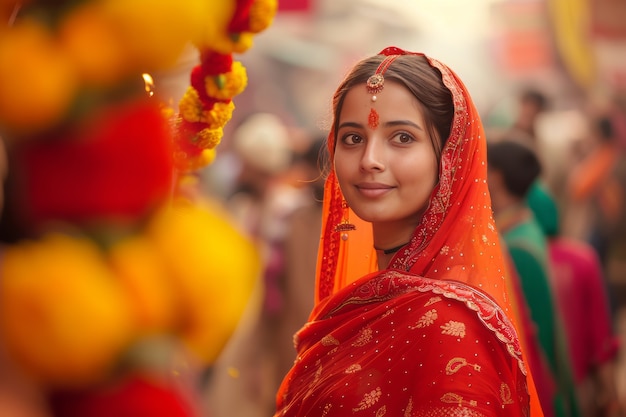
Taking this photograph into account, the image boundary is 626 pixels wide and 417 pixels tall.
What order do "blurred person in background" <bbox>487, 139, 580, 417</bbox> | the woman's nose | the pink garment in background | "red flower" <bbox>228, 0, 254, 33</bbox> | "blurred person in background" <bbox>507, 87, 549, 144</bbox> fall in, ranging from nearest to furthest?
"red flower" <bbox>228, 0, 254, 33</bbox>
the woman's nose
"blurred person in background" <bbox>487, 139, 580, 417</bbox>
the pink garment in background
"blurred person in background" <bbox>507, 87, 549, 144</bbox>

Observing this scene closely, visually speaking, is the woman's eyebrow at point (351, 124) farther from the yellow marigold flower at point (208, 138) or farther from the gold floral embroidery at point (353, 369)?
the gold floral embroidery at point (353, 369)

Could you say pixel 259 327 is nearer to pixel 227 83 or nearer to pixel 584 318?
pixel 584 318

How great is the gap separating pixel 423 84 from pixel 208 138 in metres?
0.50

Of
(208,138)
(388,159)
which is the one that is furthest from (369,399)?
(208,138)

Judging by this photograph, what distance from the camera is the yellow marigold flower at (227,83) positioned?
70.7 inches

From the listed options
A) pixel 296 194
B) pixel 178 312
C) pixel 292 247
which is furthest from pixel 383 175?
pixel 296 194

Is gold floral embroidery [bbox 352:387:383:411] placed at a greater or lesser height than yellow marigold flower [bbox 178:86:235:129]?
lesser

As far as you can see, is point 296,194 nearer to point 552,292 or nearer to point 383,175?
point 552,292

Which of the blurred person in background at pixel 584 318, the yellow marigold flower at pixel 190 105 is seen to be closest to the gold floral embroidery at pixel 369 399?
the yellow marigold flower at pixel 190 105

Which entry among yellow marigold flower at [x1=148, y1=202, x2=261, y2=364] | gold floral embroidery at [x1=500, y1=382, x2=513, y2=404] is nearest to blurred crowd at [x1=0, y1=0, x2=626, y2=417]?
gold floral embroidery at [x1=500, y1=382, x2=513, y2=404]

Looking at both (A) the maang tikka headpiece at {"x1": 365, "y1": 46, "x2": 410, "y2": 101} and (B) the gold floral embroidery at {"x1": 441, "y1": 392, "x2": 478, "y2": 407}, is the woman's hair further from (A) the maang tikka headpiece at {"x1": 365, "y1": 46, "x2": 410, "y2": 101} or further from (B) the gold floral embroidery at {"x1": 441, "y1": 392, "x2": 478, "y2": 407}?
(B) the gold floral embroidery at {"x1": 441, "y1": 392, "x2": 478, "y2": 407}

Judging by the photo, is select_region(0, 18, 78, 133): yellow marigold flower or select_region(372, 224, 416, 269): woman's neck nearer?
select_region(0, 18, 78, 133): yellow marigold flower

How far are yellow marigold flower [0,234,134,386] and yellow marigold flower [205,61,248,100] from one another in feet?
2.89

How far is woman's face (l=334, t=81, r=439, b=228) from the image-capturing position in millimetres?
2029
